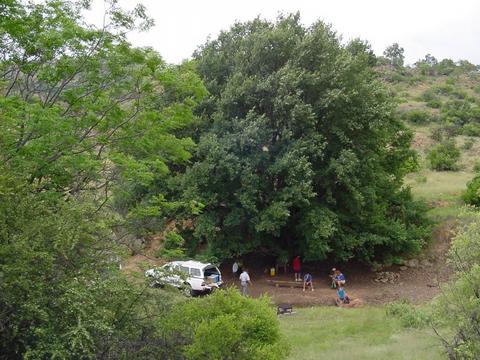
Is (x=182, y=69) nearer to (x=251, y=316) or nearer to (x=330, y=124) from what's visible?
(x=251, y=316)

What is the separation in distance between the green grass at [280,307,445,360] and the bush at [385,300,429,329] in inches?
8.4

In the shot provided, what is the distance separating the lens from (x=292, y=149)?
2170cm

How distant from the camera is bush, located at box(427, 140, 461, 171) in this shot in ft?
119

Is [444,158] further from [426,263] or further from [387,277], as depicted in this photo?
[387,277]

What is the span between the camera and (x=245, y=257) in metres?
25.7

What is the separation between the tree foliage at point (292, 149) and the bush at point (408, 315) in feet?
13.2

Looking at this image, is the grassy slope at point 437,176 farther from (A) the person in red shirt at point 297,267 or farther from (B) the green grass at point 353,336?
(B) the green grass at point 353,336

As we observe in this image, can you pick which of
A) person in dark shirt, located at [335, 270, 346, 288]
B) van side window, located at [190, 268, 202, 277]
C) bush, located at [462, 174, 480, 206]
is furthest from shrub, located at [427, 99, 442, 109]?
van side window, located at [190, 268, 202, 277]

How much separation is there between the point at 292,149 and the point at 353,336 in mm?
8317

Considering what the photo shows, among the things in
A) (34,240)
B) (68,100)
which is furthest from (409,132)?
(34,240)

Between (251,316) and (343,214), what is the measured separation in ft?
50.0

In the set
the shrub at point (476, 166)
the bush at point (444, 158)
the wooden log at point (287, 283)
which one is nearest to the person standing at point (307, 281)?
the wooden log at point (287, 283)

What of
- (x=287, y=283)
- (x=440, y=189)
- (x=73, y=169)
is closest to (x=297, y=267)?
Result: (x=287, y=283)

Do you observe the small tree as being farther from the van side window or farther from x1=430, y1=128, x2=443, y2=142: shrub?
the van side window
